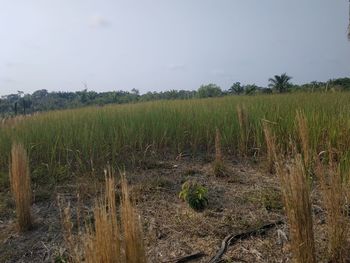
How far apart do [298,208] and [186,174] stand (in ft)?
8.38

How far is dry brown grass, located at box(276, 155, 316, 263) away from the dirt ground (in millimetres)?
398

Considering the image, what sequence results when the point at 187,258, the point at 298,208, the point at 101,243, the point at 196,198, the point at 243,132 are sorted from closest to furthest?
1. the point at 101,243
2. the point at 298,208
3. the point at 187,258
4. the point at 196,198
5. the point at 243,132

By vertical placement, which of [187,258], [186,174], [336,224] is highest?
[336,224]

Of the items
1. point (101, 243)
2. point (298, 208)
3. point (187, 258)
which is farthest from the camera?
point (187, 258)

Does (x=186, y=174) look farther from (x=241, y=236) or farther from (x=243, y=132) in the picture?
(x=241, y=236)

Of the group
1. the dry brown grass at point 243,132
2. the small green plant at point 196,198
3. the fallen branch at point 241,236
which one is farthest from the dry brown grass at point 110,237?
the dry brown grass at point 243,132

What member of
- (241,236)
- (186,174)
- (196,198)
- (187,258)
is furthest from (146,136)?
(187,258)

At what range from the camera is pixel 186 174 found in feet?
14.0

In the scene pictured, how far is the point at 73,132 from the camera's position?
17.6 feet

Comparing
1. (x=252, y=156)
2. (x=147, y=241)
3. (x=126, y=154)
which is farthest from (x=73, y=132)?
(x=147, y=241)

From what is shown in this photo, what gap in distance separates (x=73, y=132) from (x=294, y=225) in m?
4.19

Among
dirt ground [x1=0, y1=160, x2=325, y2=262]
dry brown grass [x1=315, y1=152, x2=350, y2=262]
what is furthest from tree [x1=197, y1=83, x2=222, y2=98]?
dry brown grass [x1=315, y1=152, x2=350, y2=262]

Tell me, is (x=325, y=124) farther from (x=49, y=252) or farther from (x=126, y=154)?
(x=49, y=252)

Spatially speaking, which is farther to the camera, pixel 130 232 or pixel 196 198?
pixel 196 198
